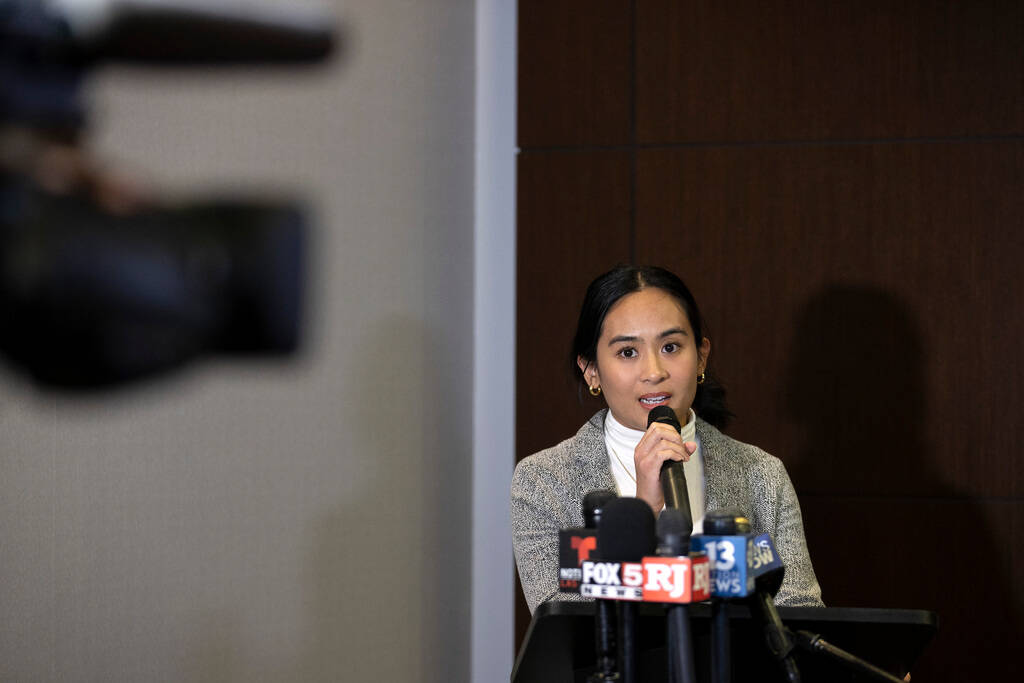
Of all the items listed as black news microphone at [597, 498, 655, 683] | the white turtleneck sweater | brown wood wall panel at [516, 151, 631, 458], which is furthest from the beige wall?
black news microphone at [597, 498, 655, 683]

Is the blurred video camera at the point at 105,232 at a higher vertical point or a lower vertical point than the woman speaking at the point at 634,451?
higher

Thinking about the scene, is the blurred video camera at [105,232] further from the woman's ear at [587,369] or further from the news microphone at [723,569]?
the news microphone at [723,569]

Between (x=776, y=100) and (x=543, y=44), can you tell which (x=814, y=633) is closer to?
(x=776, y=100)

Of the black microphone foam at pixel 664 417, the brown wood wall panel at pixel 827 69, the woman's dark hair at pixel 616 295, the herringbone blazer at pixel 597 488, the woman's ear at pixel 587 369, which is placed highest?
the brown wood wall panel at pixel 827 69

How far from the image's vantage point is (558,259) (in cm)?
311

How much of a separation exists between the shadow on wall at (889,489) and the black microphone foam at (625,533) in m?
1.99

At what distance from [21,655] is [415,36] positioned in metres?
2.05

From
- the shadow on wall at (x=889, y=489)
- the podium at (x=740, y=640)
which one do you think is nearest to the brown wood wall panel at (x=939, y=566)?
the shadow on wall at (x=889, y=489)

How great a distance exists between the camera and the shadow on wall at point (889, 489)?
279 centimetres

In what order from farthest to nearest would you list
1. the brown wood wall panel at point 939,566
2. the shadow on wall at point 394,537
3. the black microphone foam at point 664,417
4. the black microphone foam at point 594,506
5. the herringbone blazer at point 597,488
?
the brown wood wall panel at point 939,566
the shadow on wall at point 394,537
the herringbone blazer at point 597,488
the black microphone foam at point 664,417
the black microphone foam at point 594,506

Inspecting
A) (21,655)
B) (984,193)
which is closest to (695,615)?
(21,655)

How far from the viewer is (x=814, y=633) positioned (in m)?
1.21

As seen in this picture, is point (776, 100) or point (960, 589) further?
point (776, 100)

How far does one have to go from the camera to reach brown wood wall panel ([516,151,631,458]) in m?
3.08
